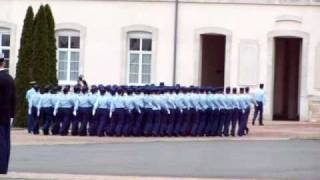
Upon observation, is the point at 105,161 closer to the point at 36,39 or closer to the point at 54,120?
the point at 54,120

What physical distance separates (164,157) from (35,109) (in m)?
7.58

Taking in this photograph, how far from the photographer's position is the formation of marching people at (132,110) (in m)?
26.2

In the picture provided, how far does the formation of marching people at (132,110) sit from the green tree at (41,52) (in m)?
2.79

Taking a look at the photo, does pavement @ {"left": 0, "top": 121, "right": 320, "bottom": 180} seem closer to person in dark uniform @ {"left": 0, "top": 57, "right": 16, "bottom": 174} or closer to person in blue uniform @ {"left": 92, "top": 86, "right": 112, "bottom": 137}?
person in dark uniform @ {"left": 0, "top": 57, "right": 16, "bottom": 174}

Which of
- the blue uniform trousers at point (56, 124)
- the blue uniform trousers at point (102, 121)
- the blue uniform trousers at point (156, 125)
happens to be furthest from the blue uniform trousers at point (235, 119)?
the blue uniform trousers at point (56, 124)

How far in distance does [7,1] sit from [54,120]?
1201cm

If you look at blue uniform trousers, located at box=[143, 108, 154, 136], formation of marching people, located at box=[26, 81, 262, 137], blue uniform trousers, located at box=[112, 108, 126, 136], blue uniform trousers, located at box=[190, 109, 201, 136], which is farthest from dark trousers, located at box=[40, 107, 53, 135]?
blue uniform trousers, located at box=[190, 109, 201, 136]

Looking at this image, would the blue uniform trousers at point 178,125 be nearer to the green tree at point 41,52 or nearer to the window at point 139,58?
the green tree at point 41,52

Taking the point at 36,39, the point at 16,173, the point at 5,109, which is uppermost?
the point at 36,39

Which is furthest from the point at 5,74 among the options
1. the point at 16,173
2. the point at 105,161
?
the point at 105,161

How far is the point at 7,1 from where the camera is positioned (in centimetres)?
3750

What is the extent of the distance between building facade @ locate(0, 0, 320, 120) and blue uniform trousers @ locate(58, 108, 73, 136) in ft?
34.3

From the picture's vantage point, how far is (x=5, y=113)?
15.3 metres

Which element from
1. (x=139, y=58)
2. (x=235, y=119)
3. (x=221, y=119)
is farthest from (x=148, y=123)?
(x=139, y=58)
